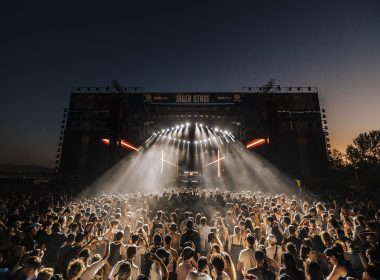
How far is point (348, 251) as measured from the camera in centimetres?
518

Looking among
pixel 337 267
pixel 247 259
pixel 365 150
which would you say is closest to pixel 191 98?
pixel 247 259

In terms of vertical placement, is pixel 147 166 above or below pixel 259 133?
below

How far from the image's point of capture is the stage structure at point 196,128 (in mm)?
22666

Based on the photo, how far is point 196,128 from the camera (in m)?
32.0

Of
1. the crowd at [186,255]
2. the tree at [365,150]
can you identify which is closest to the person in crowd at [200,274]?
the crowd at [186,255]

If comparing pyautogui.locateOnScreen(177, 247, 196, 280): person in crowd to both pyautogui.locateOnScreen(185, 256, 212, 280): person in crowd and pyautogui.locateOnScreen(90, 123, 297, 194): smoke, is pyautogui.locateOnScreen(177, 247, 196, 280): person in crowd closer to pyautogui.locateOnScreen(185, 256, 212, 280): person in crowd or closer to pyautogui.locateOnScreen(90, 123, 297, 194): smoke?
pyautogui.locateOnScreen(185, 256, 212, 280): person in crowd

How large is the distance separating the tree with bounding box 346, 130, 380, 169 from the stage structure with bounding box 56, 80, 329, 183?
1231 inches

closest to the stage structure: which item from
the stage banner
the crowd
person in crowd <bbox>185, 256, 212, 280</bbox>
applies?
the stage banner

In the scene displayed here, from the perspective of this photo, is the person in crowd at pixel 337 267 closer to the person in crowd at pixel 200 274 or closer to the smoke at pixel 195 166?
the person in crowd at pixel 200 274

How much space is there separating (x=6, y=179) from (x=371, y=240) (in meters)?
32.1

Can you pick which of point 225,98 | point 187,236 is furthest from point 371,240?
point 225,98

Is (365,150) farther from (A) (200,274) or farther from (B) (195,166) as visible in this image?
(A) (200,274)

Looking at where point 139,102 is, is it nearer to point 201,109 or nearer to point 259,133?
point 201,109

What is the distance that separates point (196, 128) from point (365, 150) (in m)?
45.4
